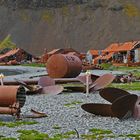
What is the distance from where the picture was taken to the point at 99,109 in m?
18.2

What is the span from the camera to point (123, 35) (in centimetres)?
15812

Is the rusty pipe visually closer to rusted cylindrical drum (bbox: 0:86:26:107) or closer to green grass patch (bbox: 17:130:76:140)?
rusted cylindrical drum (bbox: 0:86:26:107)

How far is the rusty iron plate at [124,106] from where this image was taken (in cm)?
1708

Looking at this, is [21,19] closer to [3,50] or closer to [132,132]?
[3,50]

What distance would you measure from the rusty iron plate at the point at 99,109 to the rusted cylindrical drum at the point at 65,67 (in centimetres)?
2528

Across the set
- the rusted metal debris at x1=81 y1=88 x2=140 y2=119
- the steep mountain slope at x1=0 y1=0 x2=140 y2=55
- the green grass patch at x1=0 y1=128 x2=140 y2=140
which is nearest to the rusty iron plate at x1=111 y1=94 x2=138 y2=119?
the rusted metal debris at x1=81 y1=88 x2=140 y2=119

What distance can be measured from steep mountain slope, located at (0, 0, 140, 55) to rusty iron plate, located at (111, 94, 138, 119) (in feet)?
451

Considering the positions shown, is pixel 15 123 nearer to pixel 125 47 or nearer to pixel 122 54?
pixel 125 47

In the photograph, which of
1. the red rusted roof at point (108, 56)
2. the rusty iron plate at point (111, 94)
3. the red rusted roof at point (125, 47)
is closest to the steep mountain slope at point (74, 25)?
the red rusted roof at point (125, 47)

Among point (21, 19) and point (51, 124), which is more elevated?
point (21, 19)

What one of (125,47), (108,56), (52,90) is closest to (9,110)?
(52,90)

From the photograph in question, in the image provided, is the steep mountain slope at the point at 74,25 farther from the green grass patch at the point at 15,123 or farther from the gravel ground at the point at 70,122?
the green grass patch at the point at 15,123

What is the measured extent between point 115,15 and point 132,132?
520 ft

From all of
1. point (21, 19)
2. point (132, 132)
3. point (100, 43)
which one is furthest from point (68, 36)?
point (132, 132)
